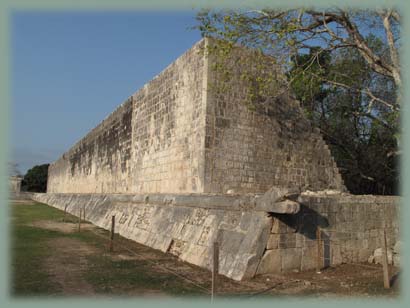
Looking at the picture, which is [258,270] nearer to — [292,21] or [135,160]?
[292,21]

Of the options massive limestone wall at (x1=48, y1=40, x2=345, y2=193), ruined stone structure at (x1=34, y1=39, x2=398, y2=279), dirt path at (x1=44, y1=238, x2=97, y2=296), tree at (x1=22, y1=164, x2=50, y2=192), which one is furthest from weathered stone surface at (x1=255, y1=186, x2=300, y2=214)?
tree at (x1=22, y1=164, x2=50, y2=192)

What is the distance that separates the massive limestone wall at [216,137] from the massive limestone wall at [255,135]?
0.03m

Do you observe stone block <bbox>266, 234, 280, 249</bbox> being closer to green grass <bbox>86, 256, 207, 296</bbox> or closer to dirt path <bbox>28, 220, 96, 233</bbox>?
green grass <bbox>86, 256, 207, 296</bbox>

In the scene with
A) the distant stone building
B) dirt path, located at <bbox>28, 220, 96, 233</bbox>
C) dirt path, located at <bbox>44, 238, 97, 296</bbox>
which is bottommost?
dirt path, located at <bbox>44, 238, 97, 296</bbox>

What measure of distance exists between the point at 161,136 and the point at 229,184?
126 inches

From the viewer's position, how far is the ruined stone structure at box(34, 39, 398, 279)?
6.30 m

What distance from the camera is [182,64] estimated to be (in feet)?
34.5

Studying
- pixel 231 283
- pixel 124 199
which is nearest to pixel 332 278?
pixel 231 283

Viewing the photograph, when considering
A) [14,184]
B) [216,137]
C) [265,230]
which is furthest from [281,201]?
[14,184]

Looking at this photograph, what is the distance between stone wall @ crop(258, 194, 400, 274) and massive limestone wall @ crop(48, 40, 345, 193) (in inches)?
101

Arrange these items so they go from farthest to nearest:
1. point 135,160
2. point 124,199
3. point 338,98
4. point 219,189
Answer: point 338,98, point 135,160, point 124,199, point 219,189

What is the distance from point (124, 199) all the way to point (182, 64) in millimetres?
4981

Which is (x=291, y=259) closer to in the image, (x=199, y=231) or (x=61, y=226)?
(x=199, y=231)

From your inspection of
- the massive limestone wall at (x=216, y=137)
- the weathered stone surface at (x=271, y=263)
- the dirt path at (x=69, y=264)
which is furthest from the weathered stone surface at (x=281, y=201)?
the massive limestone wall at (x=216, y=137)
